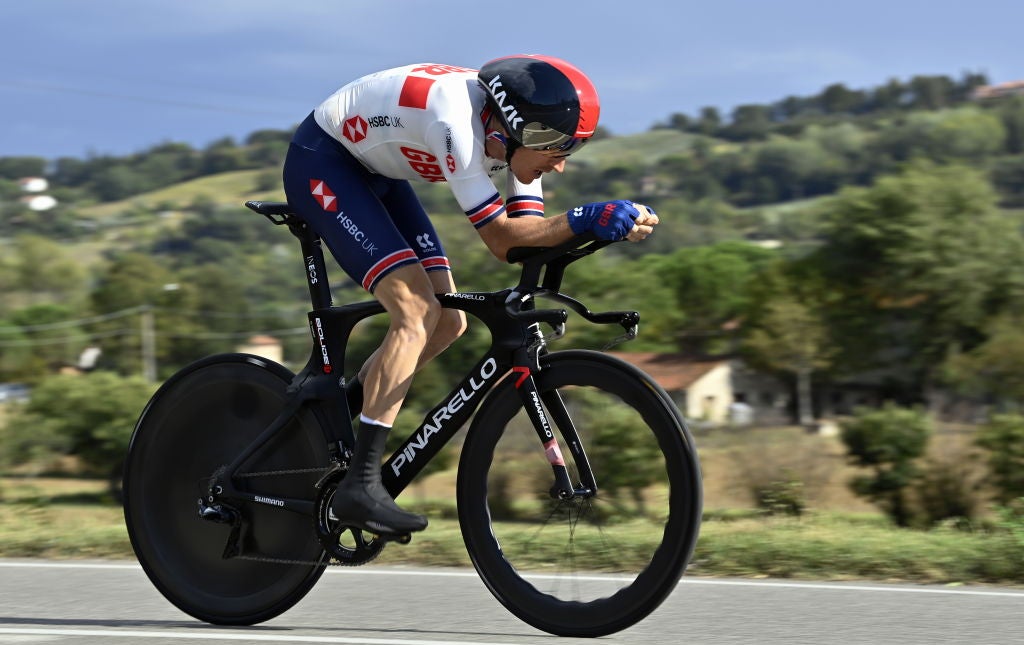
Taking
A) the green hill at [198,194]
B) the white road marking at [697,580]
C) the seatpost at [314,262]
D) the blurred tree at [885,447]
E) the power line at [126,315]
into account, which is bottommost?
the blurred tree at [885,447]

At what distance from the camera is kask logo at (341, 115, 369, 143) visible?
431 centimetres

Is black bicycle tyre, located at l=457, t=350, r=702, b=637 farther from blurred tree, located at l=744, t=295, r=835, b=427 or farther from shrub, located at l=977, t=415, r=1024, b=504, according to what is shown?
blurred tree, located at l=744, t=295, r=835, b=427

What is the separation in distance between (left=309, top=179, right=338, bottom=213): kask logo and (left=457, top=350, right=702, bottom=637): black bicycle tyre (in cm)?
86

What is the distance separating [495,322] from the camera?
429 cm

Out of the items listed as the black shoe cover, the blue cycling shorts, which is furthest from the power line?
the black shoe cover

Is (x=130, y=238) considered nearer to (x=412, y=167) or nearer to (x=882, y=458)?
(x=882, y=458)

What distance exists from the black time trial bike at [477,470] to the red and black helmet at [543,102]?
37cm

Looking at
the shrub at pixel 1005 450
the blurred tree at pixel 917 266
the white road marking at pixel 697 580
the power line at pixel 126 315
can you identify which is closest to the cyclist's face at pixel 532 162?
the white road marking at pixel 697 580

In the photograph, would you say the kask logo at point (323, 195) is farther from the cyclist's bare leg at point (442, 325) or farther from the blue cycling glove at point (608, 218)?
the blue cycling glove at point (608, 218)

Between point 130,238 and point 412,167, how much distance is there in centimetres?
15885

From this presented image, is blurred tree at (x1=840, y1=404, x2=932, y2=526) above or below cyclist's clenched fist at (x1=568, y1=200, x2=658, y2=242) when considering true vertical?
below

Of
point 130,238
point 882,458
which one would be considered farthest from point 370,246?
point 130,238

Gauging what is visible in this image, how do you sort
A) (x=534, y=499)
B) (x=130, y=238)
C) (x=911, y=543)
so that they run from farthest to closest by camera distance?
(x=130, y=238) < (x=911, y=543) < (x=534, y=499)

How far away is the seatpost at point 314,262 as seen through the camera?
461cm
